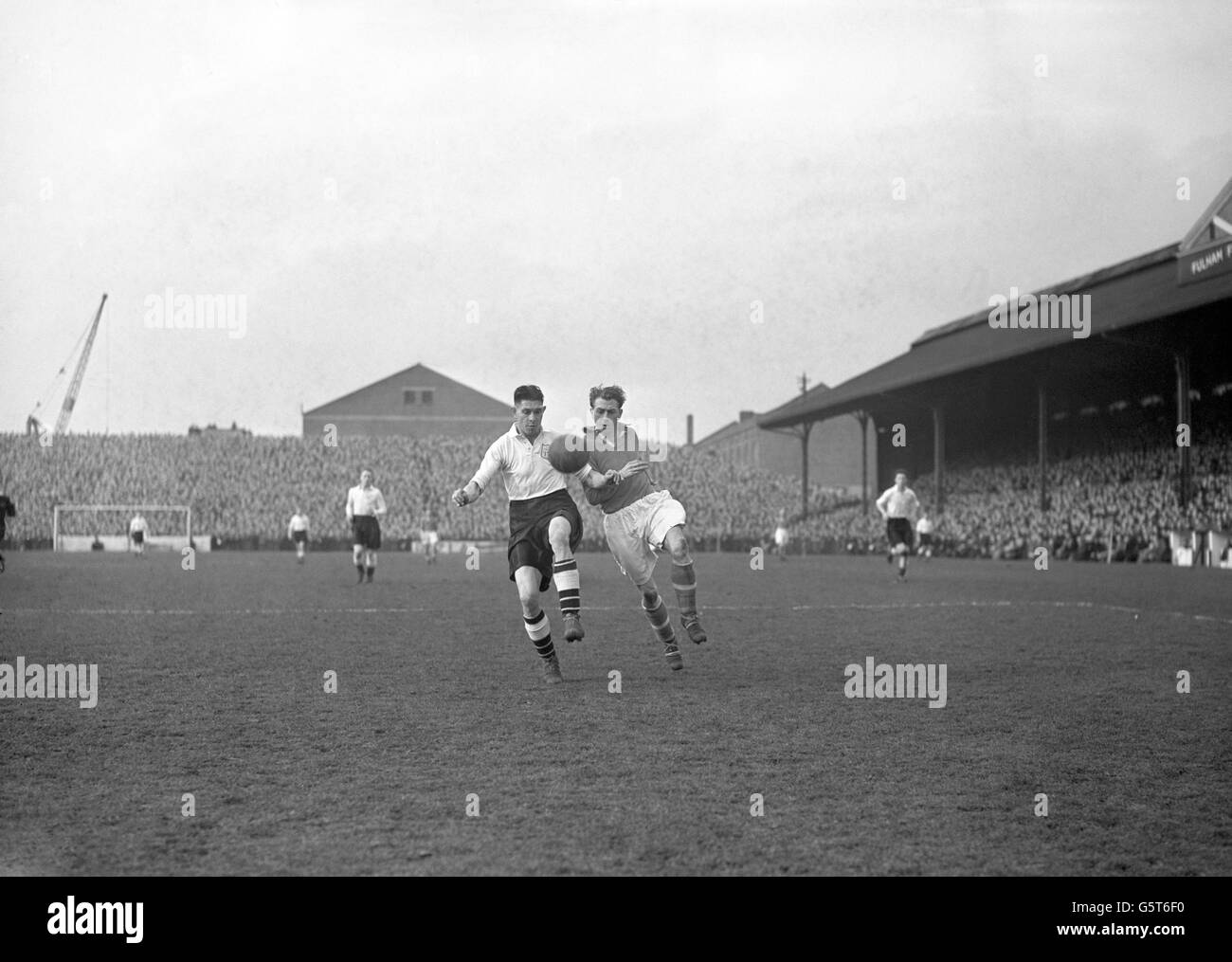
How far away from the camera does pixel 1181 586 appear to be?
64.1ft

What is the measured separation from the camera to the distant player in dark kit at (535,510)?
8195 mm

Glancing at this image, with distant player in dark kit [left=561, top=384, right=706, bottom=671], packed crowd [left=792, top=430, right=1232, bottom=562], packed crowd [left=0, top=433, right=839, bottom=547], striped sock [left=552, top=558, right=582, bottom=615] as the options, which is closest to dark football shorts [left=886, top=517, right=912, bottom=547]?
packed crowd [left=792, top=430, right=1232, bottom=562]

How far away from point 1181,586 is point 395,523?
34.8m

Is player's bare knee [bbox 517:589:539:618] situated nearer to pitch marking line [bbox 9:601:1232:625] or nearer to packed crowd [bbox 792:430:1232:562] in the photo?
pitch marking line [bbox 9:601:1232:625]

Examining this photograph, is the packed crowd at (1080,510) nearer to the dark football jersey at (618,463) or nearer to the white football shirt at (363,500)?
the white football shirt at (363,500)

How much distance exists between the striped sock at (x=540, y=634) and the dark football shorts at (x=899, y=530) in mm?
14425

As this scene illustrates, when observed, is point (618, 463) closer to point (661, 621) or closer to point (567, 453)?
point (567, 453)

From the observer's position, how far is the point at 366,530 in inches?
831

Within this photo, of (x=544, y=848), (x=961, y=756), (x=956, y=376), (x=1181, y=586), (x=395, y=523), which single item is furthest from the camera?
(x=395, y=523)

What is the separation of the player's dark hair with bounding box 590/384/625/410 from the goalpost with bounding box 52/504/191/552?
43.4 m

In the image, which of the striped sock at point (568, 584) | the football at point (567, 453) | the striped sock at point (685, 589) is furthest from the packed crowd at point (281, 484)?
the football at point (567, 453)

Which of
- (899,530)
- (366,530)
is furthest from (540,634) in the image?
(899,530)

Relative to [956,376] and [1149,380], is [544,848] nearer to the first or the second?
[956,376]
